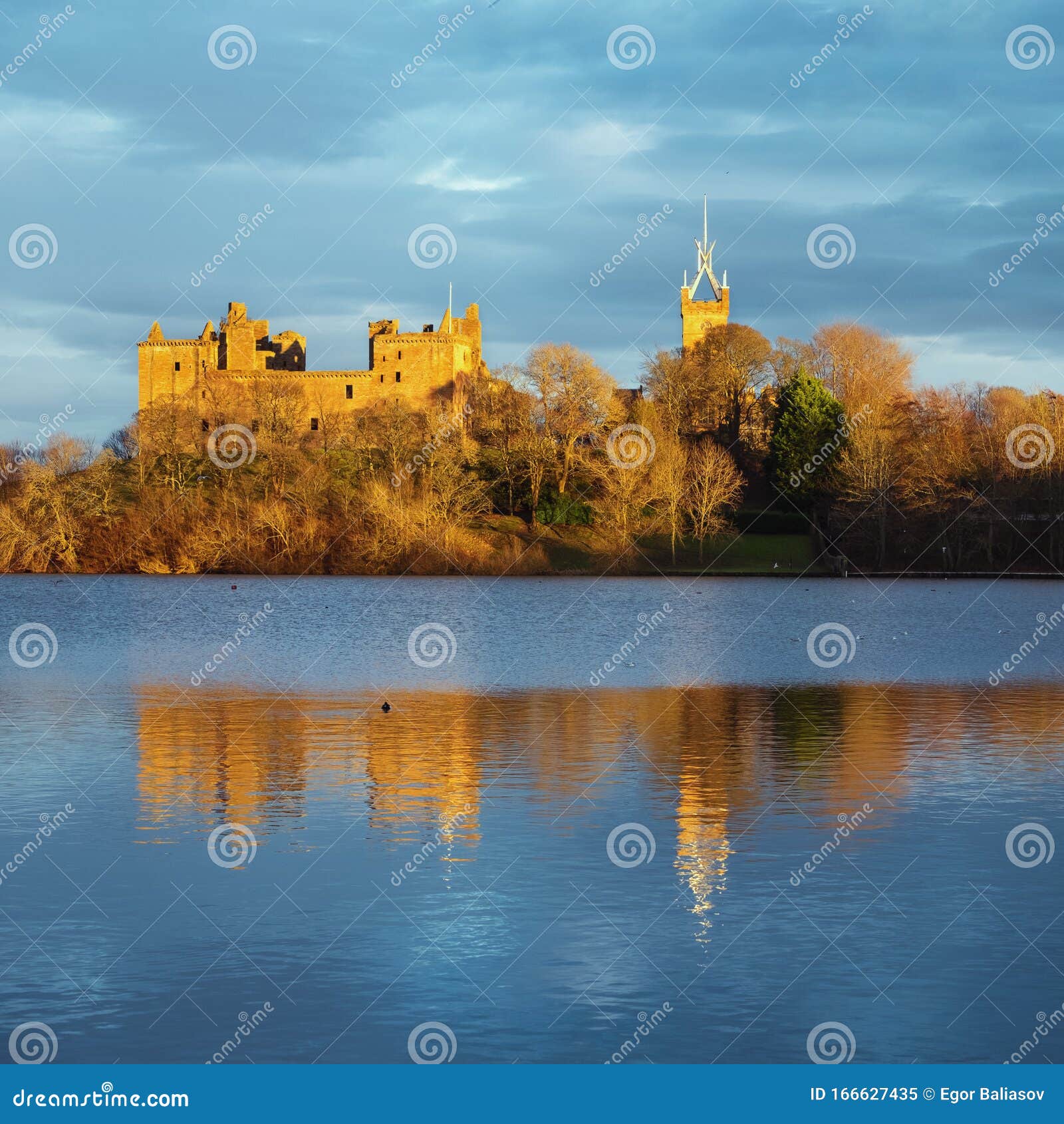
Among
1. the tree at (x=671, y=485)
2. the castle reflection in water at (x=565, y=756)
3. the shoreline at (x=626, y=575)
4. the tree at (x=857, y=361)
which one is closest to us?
the castle reflection in water at (x=565, y=756)

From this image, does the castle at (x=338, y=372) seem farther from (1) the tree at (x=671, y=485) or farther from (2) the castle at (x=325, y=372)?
(1) the tree at (x=671, y=485)

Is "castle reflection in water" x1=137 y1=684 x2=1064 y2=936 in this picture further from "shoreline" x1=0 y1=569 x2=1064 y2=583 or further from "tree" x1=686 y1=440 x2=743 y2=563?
"tree" x1=686 y1=440 x2=743 y2=563

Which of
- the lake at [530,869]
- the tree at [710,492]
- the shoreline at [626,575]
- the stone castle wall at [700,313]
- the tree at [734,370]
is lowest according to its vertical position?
the lake at [530,869]

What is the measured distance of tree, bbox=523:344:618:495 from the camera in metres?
88.6

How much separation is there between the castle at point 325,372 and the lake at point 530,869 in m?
106

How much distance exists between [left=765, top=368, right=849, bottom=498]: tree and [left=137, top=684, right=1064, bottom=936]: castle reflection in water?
60.0m

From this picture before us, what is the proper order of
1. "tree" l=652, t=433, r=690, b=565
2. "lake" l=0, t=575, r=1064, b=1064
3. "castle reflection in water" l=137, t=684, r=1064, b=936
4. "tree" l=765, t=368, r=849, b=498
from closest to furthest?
"lake" l=0, t=575, r=1064, b=1064 → "castle reflection in water" l=137, t=684, r=1064, b=936 → "tree" l=652, t=433, r=690, b=565 → "tree" l=765, t=368, r=849, b=498

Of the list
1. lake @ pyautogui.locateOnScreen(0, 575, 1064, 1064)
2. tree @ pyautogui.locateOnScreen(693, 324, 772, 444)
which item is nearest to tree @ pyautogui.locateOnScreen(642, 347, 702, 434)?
tree @ pyautogui.locateOnScreen(693, 324, 772, 444)

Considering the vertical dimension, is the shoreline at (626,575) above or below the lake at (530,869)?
above

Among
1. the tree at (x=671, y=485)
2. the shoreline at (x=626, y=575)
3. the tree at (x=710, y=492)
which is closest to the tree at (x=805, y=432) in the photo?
the tree at (x=710, y=492)

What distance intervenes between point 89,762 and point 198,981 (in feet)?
25.6

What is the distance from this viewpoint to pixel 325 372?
13188 cm

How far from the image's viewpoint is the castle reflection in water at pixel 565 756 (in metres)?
13.0

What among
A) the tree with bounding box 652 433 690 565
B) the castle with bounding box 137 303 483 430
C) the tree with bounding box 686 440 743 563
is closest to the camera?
the tree with bounding box 652 433 690 565
